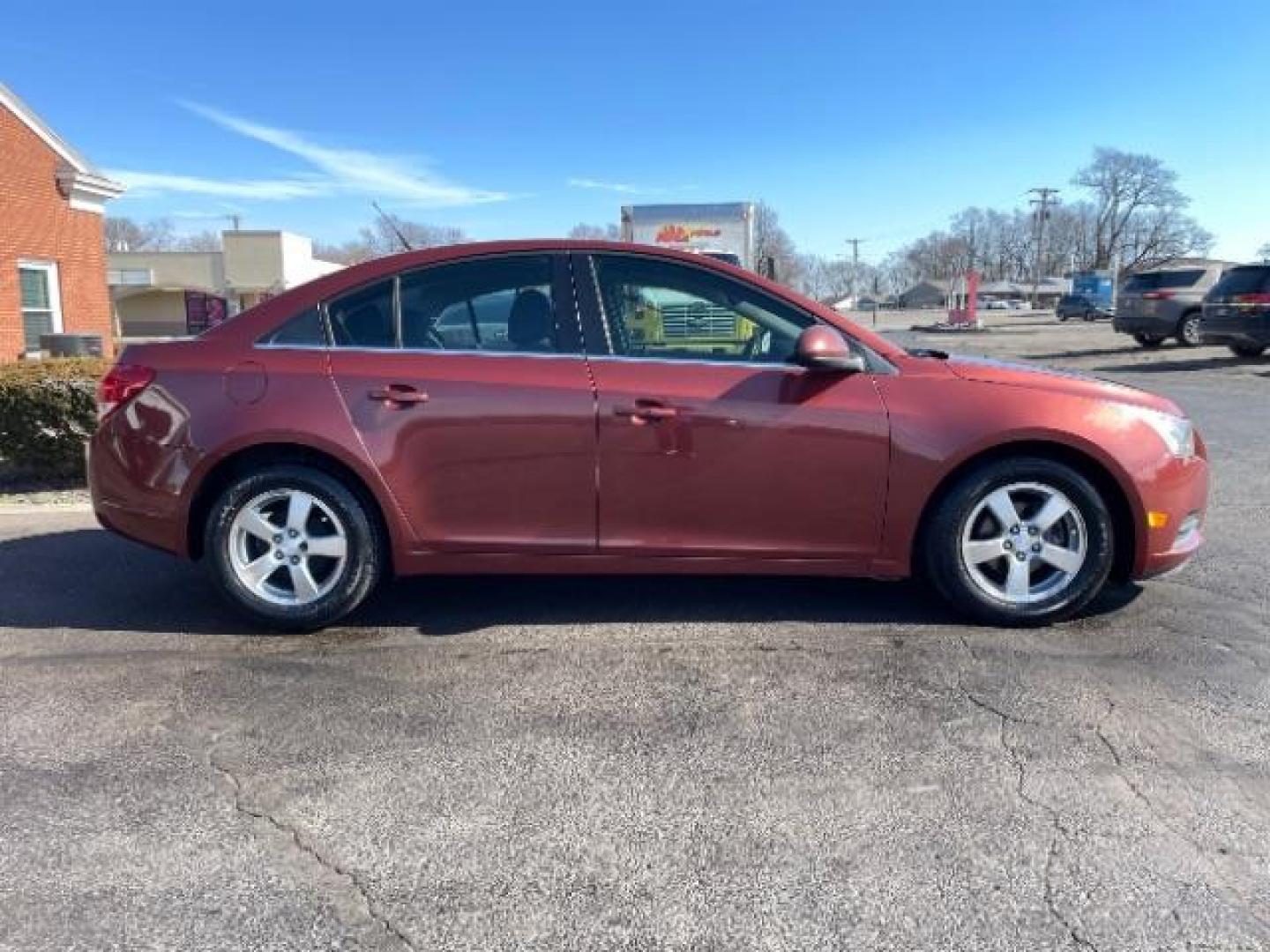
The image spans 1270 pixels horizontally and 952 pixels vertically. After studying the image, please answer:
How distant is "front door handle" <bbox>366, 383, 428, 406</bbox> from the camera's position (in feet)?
13.1

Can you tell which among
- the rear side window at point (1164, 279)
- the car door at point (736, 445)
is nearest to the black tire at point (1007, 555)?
the car door at point (736, 445)

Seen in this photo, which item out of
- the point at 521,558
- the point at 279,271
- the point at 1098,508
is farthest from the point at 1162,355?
the point at 279,271

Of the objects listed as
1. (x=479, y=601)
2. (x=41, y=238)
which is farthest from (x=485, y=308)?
(x=41, y=238)

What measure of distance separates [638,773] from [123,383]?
279 centimetres

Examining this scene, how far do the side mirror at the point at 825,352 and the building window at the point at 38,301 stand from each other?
16.8 meters

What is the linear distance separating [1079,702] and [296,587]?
3104 mm

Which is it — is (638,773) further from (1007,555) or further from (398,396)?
(1007,555)

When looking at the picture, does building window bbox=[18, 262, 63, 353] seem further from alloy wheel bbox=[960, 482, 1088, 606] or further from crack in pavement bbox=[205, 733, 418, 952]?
alloy wheel bbox=[960, 482, 1088, 606]

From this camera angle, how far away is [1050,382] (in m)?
4.12

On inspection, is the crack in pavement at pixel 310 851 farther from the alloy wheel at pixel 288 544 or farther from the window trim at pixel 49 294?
the window trim at pixel 49 294

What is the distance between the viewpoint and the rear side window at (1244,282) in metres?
17.3

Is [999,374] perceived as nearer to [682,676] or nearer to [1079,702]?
[1079,702]

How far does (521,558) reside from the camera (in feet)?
13.4

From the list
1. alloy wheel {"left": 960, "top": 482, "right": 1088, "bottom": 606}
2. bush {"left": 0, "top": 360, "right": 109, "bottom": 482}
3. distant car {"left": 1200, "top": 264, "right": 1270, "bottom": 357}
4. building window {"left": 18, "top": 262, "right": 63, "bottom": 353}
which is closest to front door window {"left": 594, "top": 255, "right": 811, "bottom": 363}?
alloy wheel {"left": 960, "top": 482, "right": 1088, "bottom": 606}
